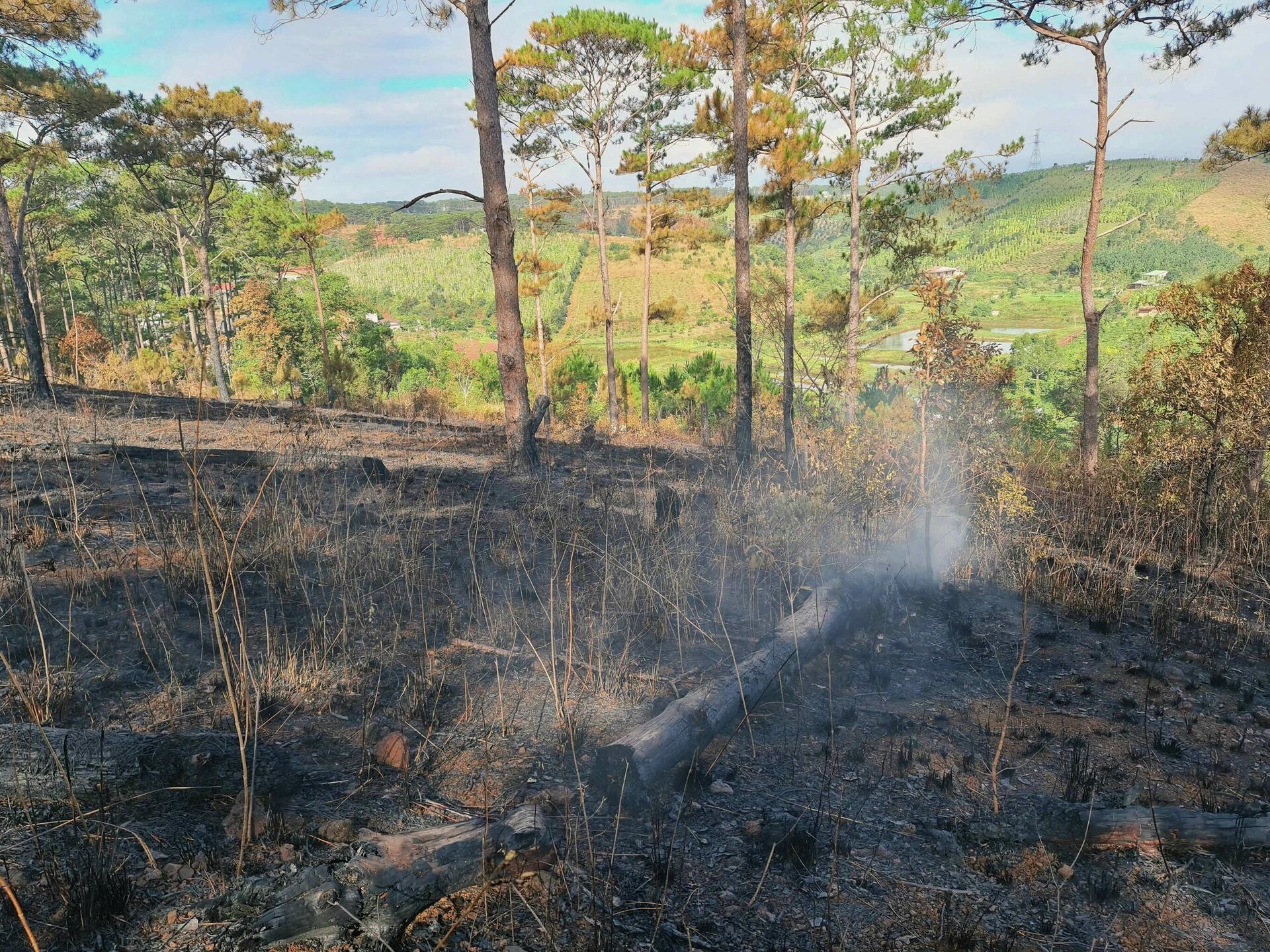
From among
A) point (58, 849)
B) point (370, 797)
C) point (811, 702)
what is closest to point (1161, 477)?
point (811, 702)

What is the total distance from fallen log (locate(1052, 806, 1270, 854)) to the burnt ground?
→ 9 centimetres

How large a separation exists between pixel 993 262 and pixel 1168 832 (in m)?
136

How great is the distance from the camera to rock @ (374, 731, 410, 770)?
3.13m

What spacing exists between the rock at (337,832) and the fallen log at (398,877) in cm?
5

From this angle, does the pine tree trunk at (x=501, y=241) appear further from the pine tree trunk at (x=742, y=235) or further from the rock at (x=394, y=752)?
the rock at (x=394, y=752)

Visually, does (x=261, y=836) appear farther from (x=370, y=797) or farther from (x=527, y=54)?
(x=527, y=54)

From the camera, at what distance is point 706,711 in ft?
11.9

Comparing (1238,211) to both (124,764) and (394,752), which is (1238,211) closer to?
(394,752)

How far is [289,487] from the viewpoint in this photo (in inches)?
261

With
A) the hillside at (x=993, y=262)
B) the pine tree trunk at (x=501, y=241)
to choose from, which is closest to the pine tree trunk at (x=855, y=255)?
the pine tree trunk at (x=501, y=241)

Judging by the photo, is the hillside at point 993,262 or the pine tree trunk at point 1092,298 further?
the hillside at point 993,262

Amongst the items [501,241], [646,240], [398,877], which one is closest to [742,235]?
[501,241]

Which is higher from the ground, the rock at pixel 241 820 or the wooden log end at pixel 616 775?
the rock at pixel 241 820

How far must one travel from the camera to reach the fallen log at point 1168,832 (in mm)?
3039
